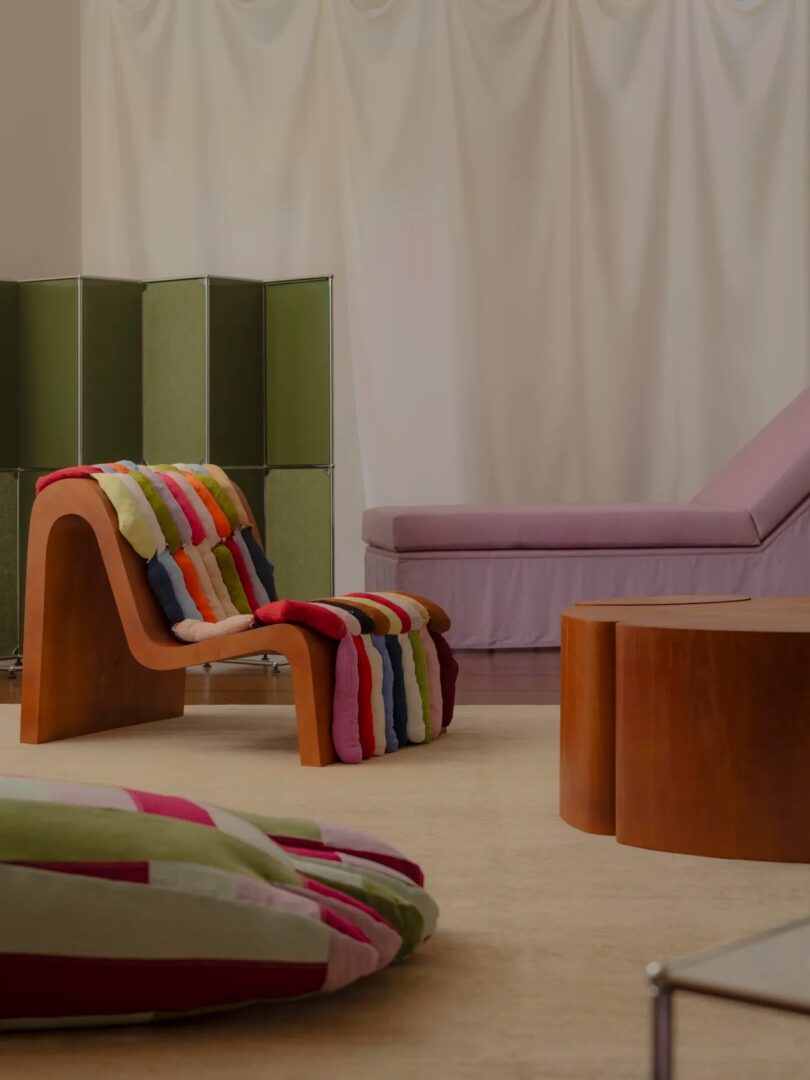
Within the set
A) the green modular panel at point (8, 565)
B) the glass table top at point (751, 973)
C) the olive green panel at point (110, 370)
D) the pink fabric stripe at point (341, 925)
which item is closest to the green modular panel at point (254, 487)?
the olive green panel at point (110, 370)

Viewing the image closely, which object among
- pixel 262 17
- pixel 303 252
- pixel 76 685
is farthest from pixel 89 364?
pixel 262 17

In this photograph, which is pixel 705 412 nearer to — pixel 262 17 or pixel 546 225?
pixel 546 225

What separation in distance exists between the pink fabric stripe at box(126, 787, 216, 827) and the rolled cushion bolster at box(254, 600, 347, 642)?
4.88 ft

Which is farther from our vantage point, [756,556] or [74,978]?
[756,556]

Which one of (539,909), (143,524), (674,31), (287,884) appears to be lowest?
(539,909)

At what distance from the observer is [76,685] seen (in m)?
3.84

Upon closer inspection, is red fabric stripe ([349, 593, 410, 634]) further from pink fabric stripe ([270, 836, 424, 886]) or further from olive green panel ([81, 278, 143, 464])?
olive green panel ([81, 278, 143, 464])

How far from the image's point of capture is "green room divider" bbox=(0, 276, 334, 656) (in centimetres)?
512

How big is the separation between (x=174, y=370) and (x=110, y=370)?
0.22 metres

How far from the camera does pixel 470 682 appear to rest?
4.77 meters

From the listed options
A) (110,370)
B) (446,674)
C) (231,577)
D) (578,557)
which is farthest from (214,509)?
(578,557)

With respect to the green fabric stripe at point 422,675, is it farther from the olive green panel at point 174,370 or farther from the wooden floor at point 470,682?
the olive green panel at point 174,370

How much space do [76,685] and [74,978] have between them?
2.26 m

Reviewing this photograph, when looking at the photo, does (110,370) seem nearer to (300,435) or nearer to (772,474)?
(300,435)
